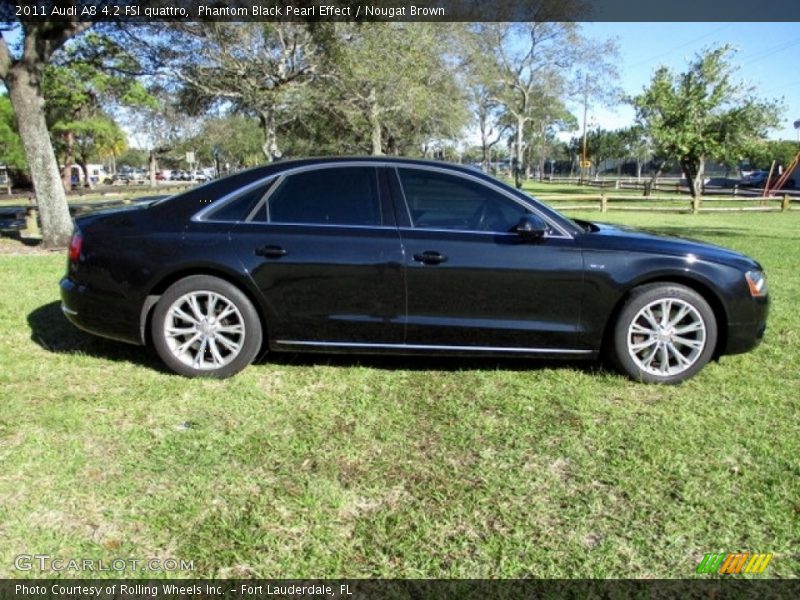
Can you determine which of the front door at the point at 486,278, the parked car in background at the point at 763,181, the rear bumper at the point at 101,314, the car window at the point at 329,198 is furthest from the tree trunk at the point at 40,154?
the parked car in background at the point at 763,181

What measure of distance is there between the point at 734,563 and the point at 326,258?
9.31 feet

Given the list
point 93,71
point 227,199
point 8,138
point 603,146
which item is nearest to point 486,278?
point 227,199

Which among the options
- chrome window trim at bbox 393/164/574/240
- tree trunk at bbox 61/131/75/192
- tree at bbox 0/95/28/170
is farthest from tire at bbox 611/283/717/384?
tree at bbox 0/95/28/170

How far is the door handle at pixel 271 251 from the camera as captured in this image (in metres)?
4.13

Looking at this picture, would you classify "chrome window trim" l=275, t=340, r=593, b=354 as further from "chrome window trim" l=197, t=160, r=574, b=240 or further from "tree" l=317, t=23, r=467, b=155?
"tree" l=317, t=23, r=467, b=155

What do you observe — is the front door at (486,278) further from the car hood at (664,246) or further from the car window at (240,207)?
the car window at (240,207)

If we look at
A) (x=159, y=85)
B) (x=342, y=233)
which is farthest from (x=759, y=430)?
Result: (x=159, y=85)

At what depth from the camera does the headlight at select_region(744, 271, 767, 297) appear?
4.22 m

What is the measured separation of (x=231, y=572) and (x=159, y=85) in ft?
68.6

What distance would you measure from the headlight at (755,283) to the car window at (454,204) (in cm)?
165

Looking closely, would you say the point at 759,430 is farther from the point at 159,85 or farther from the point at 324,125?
the point at 324,125

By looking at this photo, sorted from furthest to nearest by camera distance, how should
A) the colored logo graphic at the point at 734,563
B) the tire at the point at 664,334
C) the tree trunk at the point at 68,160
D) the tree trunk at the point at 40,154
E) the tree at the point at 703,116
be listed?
1. the tree trunk at the point at 68,160
2. the tree at the point at 703,116
3. the tree trunk at the point at 40,154
4. the tire at the point at 664,334
5. the colored logo graphic at the point at 734,563

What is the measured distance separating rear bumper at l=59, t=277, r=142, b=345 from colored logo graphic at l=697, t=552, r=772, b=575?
366 centimetres

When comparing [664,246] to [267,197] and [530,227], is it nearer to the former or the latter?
[530,227]
